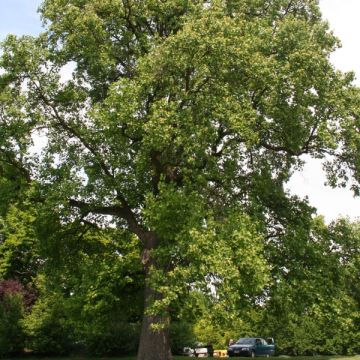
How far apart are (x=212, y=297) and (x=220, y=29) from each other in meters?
8.56

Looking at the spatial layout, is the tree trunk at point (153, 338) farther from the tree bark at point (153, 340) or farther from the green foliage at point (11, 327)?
the green foliage at point (11, 327)

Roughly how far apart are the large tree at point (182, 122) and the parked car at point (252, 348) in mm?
20188

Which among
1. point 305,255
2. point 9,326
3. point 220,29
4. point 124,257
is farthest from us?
point 9,326

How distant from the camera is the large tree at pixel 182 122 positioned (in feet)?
54.6

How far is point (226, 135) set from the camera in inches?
757

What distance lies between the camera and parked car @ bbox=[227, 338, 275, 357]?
38.2 meters

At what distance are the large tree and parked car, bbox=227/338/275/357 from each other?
2019 centimetres

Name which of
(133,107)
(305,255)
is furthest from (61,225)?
(305,255)

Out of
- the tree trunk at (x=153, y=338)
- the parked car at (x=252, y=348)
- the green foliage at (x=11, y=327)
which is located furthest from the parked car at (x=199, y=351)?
the tree trunk at (x=153, y=338)

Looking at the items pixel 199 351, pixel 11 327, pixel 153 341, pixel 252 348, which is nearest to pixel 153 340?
pixel 153 341

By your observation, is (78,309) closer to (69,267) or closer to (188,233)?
(69,267)

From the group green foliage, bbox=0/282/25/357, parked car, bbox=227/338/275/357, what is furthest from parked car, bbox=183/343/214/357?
green foliage, bbox=0/282/25/357

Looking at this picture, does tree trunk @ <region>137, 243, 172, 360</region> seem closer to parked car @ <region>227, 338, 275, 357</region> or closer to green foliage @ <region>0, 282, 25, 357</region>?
green foliage @ <region>0, 282, 25, 357</region>

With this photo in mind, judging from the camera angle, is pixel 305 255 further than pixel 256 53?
Yes
